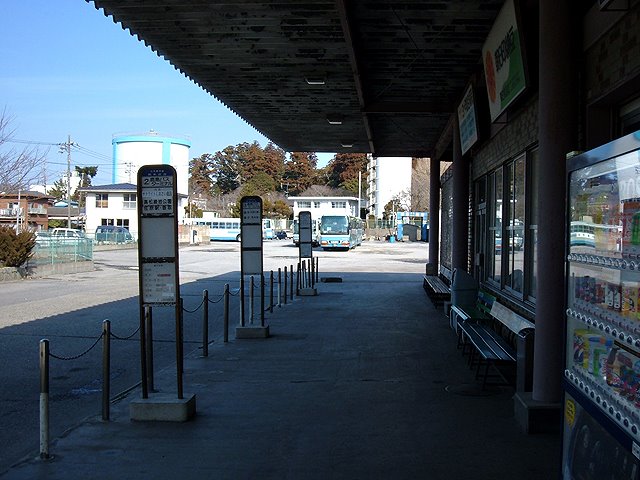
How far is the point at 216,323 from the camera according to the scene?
1462cm

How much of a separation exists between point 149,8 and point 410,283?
16337 millimetres

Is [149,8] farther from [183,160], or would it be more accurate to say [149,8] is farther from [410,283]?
[183,160]

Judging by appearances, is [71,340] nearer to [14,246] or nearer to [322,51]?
[322,51]

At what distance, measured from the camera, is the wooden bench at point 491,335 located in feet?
25.5

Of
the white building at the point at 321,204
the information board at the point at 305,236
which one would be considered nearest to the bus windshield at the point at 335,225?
the white building at the point at 321,204

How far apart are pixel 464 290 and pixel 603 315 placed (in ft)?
29.8

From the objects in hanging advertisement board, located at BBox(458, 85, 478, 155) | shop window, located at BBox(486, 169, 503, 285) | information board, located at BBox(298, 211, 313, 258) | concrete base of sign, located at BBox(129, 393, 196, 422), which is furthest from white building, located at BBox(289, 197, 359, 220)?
concrete base of sign, located at BBox(129, 393, 196, 422)

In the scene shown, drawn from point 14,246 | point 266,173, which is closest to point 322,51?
point 14,246

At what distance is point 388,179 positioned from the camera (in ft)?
321

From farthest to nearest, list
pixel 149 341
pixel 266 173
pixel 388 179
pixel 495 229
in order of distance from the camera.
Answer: pixel 266 173, pixel 388 179, pixel 495 229, pixel 149 341

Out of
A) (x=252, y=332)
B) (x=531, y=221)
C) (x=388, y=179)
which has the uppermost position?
(x=388, y=179)

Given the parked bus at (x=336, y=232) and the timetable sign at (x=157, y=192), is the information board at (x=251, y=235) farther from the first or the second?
the parked bus at (x=336, y=232)

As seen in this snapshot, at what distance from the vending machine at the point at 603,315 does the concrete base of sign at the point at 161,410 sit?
3931 millimetres

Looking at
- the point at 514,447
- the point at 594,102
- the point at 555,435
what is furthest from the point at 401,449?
the point at 594,102
